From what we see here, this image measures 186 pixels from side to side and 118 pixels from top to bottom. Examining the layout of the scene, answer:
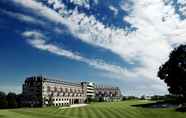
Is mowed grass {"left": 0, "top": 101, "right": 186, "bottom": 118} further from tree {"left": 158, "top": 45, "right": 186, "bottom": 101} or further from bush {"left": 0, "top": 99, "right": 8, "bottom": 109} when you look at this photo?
bush {"left": 0, "top": 99, "right": 8, "bottom": 109}

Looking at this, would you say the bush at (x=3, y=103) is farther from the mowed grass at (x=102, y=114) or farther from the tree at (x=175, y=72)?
the tree at (x=175, y=72)

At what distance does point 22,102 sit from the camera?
164000mm

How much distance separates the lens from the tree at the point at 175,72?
3410 inches

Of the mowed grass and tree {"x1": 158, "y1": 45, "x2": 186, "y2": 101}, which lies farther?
tree {"x1": 158, "y1": 45, "x2": 186, "y2": 101}

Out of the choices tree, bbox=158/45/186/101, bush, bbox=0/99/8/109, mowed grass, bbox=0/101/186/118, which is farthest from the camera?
bush, bbox=0/99/8/109

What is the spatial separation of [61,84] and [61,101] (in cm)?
1160

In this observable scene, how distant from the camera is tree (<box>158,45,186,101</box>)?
86625mm

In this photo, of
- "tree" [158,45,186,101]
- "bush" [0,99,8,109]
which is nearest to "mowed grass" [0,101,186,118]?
"tree" [158,45,186,101]

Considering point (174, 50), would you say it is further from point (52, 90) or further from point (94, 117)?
point (52, 90)

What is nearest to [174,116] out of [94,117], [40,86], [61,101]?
[94,117]

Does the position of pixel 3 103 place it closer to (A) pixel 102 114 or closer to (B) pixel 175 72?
(B) pixel 175 72

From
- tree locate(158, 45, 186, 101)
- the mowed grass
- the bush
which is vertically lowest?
the mowed grass

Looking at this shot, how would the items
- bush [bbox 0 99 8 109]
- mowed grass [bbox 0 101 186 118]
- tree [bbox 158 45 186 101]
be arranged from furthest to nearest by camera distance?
bush [bbox 0 99 8 109] → tree [bbox 158 45 186 101] → mowed grass [bbox 0 101 186 118]

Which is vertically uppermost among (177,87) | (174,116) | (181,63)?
(181,63)
